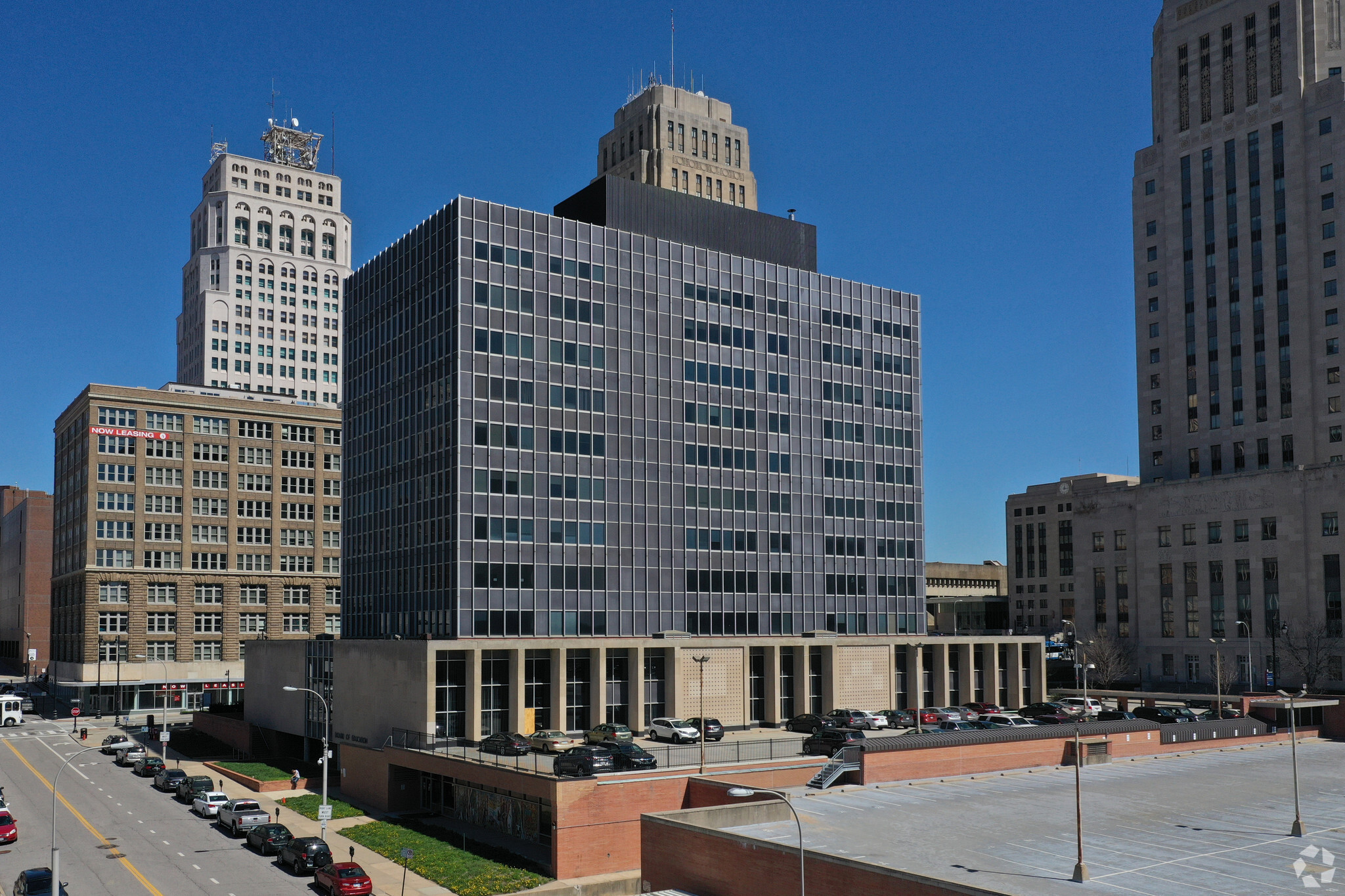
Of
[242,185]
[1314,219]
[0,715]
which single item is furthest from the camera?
[242,185]

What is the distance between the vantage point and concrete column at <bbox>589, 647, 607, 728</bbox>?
82.4 metres

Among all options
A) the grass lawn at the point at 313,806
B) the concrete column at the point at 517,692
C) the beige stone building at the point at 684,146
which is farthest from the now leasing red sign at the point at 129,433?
the concrete column at the point at 517,692

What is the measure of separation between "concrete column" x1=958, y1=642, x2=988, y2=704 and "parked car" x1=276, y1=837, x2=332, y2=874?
6200 centimetres

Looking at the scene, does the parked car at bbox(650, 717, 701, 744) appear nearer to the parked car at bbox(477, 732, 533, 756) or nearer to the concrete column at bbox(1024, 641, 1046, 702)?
the parked car at bbox(477, 732, 533, 756)

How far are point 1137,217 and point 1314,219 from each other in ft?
73.6

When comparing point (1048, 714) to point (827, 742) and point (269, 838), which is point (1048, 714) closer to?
point (827, 742)

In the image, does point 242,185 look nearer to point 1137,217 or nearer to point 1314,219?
point 1137,217

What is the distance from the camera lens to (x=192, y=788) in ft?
248

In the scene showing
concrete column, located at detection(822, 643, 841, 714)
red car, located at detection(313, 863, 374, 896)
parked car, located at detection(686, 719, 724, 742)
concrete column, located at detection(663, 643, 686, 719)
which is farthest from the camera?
concrete column, located at detection(822, 643, 841, 714)

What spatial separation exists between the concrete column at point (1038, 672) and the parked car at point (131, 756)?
76124mm

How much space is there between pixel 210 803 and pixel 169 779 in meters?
11.3

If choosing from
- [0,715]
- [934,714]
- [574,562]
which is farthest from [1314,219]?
[0,715]

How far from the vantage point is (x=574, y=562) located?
276 ft

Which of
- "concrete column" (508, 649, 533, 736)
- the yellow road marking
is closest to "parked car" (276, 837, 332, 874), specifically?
the yellow road marking
